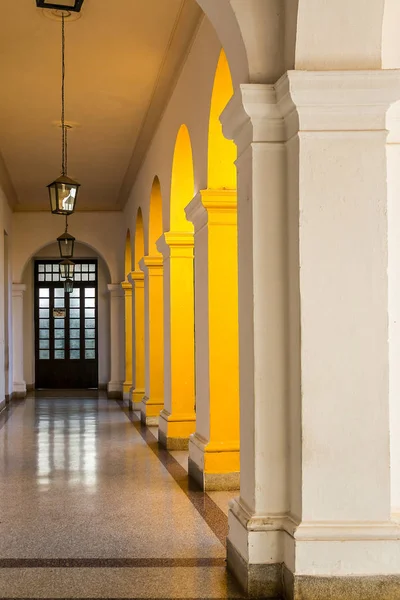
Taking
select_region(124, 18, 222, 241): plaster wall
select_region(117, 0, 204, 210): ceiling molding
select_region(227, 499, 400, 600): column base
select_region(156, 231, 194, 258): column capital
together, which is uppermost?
select_region(117, 0, 204, 210): ceiling molding

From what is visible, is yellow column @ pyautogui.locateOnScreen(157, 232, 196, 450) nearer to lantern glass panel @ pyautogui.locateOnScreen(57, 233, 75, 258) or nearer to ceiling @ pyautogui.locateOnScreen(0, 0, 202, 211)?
ceiling @ pyautogui.locateOnScreen(0, 0, 202, 211)

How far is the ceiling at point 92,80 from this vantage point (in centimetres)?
980

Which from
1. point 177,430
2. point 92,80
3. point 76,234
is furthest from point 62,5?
point 76,234

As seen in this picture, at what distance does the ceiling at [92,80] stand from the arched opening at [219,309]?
1833 millimetres

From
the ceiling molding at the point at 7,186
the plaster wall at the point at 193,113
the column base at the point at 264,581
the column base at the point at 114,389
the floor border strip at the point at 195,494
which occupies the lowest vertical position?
the column base at the point at 114,389

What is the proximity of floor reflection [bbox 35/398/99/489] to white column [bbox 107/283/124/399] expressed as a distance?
6.79 feet

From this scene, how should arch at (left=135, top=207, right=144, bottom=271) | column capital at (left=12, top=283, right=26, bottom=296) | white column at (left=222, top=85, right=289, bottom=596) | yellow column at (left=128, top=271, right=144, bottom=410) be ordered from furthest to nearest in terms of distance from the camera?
column capital at (left=12, top=283, right=26, bottom=296), arch at (left=135, top=207, right=144, bottom=271), yellow column at (left=128, top=271, right=144, bottom=410), white column at (left=222, top=85, right=289, bottom=596)

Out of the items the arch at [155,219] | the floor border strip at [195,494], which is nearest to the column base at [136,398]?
the arch at [155,219]

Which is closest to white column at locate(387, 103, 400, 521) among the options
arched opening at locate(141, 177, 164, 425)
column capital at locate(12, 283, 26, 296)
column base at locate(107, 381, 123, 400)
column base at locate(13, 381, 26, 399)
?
arched opening at locate(141, 177, 164, 425)

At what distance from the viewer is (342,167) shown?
524 centimetres

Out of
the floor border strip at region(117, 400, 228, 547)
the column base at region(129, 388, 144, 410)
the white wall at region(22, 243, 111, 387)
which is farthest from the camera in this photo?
the white wall at region(22, 243, 111, 387)

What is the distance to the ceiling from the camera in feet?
32.1

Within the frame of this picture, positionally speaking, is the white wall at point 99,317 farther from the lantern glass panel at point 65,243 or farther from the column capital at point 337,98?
the column capital at point 337,98

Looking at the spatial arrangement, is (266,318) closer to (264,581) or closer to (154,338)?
(264,581)
